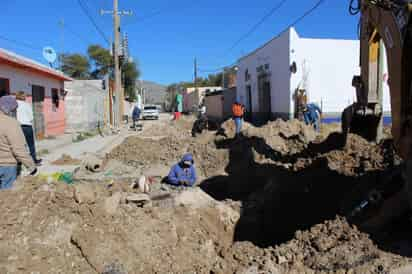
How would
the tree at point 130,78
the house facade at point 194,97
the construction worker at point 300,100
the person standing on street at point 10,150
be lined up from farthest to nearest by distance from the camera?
the tree at point 130,78 < the house facade at point 194,97 < the construction worker at point 300,100 < the person standing on street at point 10,150

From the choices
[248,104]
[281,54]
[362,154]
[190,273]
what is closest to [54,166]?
[190,273]

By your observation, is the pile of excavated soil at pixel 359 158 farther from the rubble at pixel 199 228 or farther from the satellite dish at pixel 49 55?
the satellite dish at pixel 49 55

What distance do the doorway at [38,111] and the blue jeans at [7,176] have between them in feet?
36.6

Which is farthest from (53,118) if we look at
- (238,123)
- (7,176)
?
(7,176)

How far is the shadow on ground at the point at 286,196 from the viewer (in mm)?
5683

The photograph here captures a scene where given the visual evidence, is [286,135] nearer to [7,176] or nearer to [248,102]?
[7,176]

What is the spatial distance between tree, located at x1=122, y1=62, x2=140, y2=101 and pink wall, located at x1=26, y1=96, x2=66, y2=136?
34018 millimetres

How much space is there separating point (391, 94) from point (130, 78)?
52.8 m

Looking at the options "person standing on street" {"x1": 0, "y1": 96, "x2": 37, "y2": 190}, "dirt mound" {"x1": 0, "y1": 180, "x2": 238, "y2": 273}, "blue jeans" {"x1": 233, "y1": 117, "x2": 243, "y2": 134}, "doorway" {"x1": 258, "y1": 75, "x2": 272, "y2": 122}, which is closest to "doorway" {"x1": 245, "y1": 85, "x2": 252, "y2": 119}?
"doorway" {"x1": 258, "y1": 75, "x2": 272, "y2": 122}

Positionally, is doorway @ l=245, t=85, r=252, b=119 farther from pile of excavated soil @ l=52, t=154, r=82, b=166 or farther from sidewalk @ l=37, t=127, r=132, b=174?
pile of excavated soil @ l=52, t=154, r=82, b=166

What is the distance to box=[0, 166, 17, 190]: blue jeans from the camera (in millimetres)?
5133

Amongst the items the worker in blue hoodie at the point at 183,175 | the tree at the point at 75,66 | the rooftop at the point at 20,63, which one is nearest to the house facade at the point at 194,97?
the tree at the point at 75,66

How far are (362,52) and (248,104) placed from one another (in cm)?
1937

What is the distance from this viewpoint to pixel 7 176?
204 inches
